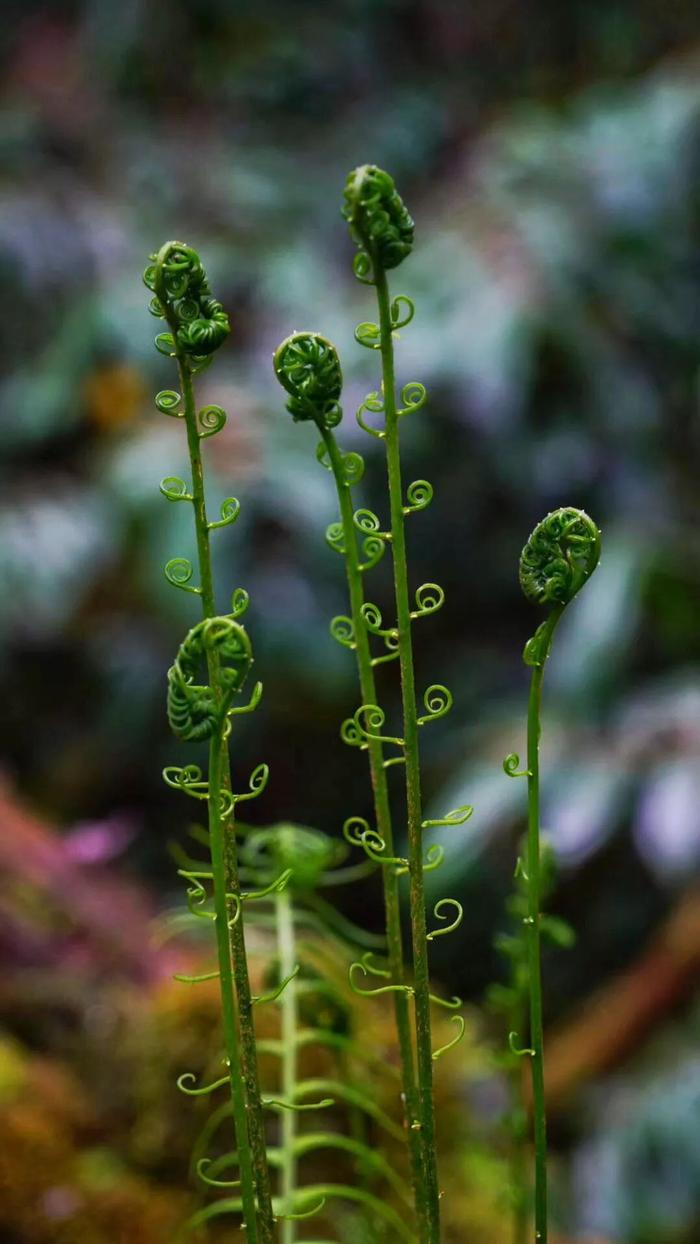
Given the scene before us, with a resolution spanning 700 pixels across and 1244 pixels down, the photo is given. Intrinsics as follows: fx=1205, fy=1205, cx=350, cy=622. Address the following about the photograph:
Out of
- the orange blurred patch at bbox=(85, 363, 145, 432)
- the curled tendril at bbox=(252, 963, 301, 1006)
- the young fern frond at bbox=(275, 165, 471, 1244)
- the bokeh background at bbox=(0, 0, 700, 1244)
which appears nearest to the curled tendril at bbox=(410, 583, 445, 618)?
the young fern frond at bbox=(275, 165, 471, 1244)

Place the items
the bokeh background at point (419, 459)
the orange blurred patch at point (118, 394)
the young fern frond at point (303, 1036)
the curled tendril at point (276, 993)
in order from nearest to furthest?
the curled tendril at point (276, 993), the young fern frond at point (303, 1036), the bokeh background at point (419, 459), the orange blurred patch at point (118, 394)

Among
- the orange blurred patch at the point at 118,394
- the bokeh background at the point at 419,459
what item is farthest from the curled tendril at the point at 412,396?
the orange blurred patch at the point at 118,394

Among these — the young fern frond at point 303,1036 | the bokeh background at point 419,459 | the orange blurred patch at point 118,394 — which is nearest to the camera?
the young fern frond at point 303,1036

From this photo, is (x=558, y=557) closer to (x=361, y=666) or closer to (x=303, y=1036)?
(x=361, y=666)

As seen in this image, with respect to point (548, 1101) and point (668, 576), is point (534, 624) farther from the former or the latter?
point (548, 1101)

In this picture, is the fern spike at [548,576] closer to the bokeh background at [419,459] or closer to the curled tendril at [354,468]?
the curled tendril at [354,468]
